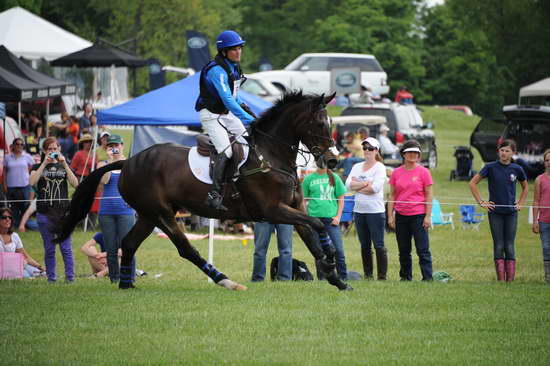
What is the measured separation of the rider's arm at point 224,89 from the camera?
11.1m

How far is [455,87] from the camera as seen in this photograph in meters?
Answer: 70.5

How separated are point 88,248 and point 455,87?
191ft

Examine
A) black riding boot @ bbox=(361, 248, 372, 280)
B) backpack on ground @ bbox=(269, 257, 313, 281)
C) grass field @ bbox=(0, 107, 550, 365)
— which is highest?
grass field @ bbox=(0, 107, 550, 365)

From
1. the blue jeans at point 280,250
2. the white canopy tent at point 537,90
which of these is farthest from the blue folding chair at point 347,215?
the white canopy tent at point 537,90

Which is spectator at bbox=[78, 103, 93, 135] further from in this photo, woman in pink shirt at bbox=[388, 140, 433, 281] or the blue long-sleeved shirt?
the blue long-sleeved shirt

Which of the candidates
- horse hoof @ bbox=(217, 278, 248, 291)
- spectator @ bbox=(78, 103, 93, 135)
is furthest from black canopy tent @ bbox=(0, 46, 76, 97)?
horse hoof @ bbox=(217, 278, 248, 291)

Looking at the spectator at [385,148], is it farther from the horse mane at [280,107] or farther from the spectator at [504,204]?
the horse mane at [280,107]

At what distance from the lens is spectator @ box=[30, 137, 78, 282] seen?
44.9 feet

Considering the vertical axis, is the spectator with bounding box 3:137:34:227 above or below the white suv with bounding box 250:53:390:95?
below

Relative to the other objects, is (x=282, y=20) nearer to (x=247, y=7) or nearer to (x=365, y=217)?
(x=247, y=7)

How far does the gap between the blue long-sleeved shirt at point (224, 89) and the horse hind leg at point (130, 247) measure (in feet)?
6.70

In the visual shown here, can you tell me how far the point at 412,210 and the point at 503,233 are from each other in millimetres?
1508

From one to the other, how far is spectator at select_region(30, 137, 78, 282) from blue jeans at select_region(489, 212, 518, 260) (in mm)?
6199

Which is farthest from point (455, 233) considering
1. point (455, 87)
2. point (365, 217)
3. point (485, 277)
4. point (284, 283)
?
point (455, 87)
